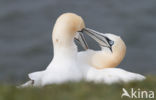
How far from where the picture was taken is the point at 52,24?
20797 millimetres

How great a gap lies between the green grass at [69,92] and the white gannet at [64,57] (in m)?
1.83

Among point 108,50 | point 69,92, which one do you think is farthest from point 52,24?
point 69,92

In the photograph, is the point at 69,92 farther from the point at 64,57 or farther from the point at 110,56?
the point at 110,56

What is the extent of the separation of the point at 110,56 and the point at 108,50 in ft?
0.40

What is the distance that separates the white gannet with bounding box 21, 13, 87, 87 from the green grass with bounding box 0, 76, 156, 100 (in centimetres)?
183

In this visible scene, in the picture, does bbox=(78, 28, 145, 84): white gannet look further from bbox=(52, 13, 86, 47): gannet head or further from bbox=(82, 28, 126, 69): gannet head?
bbox=(52, 13, 86, 47): gannet head

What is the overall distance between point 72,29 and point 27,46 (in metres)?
10.2

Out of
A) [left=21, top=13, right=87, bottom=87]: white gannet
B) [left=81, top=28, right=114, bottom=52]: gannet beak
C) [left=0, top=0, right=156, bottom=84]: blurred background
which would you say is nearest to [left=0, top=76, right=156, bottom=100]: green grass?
[left=21, top=13, right=87, bottom=87]: white gannet

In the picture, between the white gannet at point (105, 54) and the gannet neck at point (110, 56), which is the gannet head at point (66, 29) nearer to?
the white gannet at point (105, 54)

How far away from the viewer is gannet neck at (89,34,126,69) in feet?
34.5

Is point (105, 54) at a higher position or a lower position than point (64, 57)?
lower

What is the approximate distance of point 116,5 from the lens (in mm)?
22781

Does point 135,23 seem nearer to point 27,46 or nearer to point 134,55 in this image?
point 134,55

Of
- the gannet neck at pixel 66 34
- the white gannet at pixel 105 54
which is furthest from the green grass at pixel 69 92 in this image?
the white gannet at pixel 105 54
